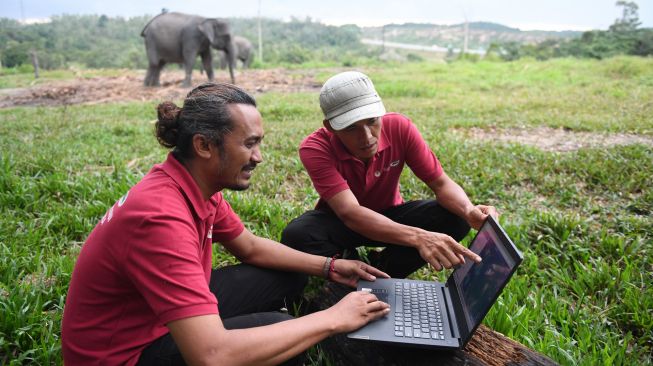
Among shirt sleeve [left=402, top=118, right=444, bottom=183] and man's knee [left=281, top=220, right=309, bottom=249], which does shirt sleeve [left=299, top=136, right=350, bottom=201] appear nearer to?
man's knee [left=281, top=220, right=309, bottom=249]

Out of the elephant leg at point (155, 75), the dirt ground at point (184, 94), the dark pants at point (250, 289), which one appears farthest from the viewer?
the elephant leg at point (155, 75)

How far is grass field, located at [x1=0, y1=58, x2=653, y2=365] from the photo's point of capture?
225 cm

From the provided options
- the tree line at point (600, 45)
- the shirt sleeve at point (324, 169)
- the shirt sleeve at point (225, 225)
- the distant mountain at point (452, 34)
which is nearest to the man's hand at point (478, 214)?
the shirt sleeve at point (324, 169)

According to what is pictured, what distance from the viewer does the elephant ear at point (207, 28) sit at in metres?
13.2

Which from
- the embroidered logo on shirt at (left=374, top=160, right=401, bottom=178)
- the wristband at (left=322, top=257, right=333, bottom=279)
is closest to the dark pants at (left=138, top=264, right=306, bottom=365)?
the wristband at (left=322, top=257, right=333, bottom=279)

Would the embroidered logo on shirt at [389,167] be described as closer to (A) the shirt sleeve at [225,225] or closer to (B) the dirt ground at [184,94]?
(A) the shirt sleeve at [225,225]

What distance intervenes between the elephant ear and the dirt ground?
1535 mm

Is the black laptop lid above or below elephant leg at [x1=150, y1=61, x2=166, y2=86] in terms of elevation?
above

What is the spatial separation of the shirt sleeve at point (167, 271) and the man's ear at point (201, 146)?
288mm

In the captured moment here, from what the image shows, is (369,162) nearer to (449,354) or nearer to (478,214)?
(478,214)

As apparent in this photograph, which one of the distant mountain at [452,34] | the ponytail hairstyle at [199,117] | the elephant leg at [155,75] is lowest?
the distant mountain at [452,34]

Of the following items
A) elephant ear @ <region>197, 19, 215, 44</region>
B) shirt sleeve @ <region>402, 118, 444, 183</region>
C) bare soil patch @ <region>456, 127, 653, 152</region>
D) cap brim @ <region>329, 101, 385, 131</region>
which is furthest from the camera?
elephant ear @ <region>197, 19, 215, 44</region>

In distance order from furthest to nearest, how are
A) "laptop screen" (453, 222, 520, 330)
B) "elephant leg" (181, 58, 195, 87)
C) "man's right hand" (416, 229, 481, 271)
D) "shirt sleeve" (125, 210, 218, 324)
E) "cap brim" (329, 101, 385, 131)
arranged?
"elephant leg" (181, 58, 195, 87) → "cap brim" (329, 101, 385, 131) → "man's right hand" (416, 229, 481, 271) → "laptop screen" (453, 222, 520, 330) → "shirt sleeve" (125, 210, 218, 324)

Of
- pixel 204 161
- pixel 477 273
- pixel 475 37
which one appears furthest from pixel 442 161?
pixel 475 37
